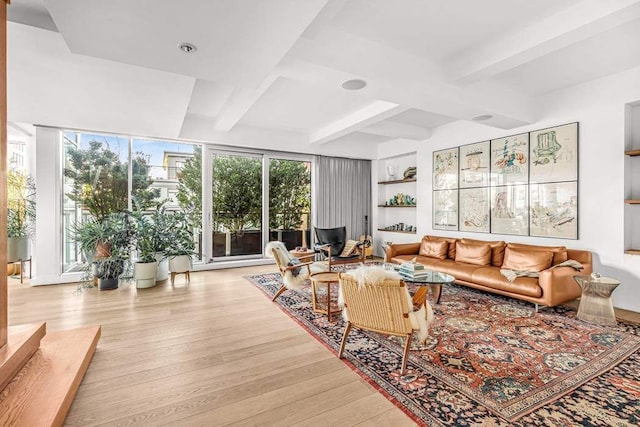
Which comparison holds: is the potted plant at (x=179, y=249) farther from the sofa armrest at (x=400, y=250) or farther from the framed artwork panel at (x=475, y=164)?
the framed artwork panel at (x=475, y=164)

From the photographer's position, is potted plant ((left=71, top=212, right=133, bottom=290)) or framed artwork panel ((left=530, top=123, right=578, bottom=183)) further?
potted plant ((left=71, top=212, right=133, bottom=290))

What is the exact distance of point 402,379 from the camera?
220 cm

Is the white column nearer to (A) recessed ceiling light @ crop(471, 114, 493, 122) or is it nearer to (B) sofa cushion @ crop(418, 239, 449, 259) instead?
(B) sofa cushion @ crop(418, 239, 449, 259)

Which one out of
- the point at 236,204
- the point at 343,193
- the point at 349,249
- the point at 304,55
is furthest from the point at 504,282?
the point at 236,204

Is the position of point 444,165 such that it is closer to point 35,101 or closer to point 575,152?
point 575,152

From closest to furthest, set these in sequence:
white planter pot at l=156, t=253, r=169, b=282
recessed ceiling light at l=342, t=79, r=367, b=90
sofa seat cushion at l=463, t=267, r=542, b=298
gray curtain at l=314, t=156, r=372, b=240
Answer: recessed ceiling light at l=342, t=79, r=367, b=90 < sofa seat cushion at l=463, t=267, r=542, b=298 < white planter pot at l=156, t=253, r=169, b=282 < gray curtain at l=314, t=156, r=372, b=240

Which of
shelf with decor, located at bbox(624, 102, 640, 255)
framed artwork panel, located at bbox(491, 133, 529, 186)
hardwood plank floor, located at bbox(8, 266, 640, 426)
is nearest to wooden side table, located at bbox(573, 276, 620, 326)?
hardwood plank floor, located at bbox(8, 266, 640, 426)

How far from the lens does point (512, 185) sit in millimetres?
4742

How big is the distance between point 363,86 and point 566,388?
3.11 metres

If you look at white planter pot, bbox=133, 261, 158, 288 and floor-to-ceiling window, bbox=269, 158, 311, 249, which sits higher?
floor-to-ceiling window, bbox=269, 158, 311, 249

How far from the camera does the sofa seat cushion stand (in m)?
3.55

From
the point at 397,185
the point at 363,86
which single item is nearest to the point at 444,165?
the point at 397,185

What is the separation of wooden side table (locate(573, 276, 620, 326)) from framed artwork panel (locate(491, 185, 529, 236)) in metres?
1.33

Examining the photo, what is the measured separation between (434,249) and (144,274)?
482cm
